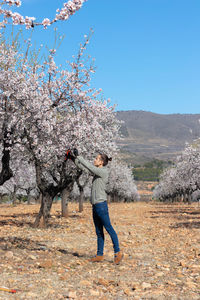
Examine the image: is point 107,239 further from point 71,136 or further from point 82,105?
point 82,105

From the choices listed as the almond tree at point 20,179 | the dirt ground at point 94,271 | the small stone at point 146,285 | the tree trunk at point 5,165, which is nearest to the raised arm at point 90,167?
the dirt ground at point 94,271

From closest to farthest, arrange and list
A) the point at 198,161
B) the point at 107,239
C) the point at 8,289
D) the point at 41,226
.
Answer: the point at 8,289
the point at 107,239
the point at 41,226
the point at 198,161

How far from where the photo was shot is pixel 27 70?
15.2 meters

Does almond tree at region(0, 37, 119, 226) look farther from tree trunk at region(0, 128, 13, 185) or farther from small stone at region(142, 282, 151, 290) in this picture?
small stone at region(142, 282, 151, 290)

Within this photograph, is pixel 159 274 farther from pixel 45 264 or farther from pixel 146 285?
pixel 45 264

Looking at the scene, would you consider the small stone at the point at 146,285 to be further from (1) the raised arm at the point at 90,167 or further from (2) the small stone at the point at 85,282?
(1) the raised arm at the point at 90,167

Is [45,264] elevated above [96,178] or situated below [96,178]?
below

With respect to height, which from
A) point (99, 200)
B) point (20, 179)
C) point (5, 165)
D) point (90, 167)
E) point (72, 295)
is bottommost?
point (72, 295)

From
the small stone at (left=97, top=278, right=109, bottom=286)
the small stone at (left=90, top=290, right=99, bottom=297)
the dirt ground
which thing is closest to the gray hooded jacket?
the dirt ground

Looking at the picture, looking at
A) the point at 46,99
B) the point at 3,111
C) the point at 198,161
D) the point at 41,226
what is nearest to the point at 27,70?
the point at 46,99

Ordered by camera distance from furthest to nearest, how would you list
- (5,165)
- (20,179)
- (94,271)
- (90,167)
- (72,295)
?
(20,179) < (5,165) < (90,167) < (94,271) < (72,295)

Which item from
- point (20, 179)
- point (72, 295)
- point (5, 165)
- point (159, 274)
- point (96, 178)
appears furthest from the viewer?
point (20, 179)

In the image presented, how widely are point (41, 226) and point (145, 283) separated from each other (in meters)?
11.3

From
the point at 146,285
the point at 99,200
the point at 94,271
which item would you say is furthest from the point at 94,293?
the point at 99,200
